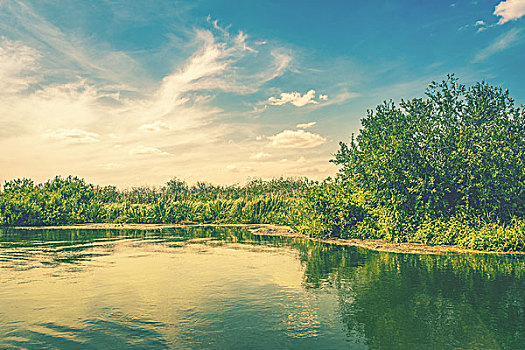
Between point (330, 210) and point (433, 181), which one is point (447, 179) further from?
point (330, 210)

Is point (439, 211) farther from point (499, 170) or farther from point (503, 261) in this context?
point (503, 261)

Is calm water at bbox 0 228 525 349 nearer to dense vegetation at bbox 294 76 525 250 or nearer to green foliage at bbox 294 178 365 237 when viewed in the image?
dense vegetation at bbox 294 76 525 250

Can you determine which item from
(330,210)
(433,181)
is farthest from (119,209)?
(433,181)

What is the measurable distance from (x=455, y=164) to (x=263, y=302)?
57.9ft

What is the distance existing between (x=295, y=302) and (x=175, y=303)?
336cm

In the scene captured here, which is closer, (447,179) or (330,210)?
(447,179)

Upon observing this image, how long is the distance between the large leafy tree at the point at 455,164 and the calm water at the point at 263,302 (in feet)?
16.4

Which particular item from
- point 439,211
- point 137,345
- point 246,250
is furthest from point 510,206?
point 137,345

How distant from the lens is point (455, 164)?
23.8m

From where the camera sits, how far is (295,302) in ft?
36.4

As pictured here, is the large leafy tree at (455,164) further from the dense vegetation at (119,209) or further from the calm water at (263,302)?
the dense vegetation at (119,209)

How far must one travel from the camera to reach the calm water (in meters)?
8.27

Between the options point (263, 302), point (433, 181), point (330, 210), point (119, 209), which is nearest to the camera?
point (263, 302)

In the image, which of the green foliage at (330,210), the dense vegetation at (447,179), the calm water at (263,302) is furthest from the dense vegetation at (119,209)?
the calm water at (263,302)
